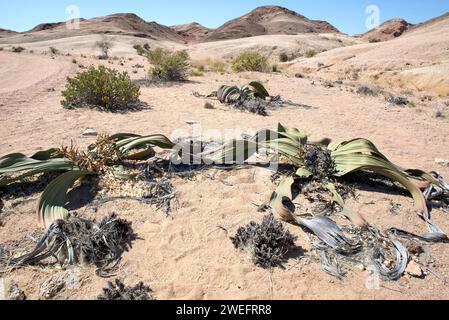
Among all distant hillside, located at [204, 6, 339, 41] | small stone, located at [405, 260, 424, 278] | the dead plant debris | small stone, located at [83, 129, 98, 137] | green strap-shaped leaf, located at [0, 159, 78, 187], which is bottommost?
→ small stone, located at [405, 260, 424, 278]

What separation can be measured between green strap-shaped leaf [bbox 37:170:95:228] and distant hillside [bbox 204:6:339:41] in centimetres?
5353

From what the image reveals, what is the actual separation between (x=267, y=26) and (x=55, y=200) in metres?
63.8

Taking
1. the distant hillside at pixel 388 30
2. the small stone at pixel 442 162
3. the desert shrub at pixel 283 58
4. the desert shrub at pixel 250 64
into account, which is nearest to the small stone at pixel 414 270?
the small stone at pixel 442 162

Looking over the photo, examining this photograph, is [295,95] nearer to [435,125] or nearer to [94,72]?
[435,125]

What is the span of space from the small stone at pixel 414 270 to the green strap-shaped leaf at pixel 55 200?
2.44 metres

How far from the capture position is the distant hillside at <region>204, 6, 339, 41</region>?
2202 inches

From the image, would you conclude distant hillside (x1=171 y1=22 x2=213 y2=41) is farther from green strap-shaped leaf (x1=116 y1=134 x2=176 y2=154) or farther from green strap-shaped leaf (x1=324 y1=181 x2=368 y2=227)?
green strap-shaped leaf (x1=324 y1=181 x2=368 y2=227)

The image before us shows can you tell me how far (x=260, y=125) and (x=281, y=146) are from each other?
214 cm

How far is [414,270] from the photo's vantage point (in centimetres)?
242

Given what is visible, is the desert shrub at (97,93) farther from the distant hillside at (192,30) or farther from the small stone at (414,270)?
the distant hillside at (192,30)

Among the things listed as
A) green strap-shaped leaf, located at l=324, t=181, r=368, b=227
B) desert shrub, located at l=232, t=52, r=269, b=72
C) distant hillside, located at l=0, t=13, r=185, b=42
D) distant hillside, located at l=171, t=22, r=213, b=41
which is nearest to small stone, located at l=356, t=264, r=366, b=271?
green strap-shaped leaf, located at l=324, t=181, r=368, b=227

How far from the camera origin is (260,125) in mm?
5762

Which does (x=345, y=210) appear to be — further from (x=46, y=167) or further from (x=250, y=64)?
(x=250, y=64)

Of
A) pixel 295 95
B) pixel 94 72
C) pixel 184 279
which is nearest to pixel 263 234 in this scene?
pixel 184 279
